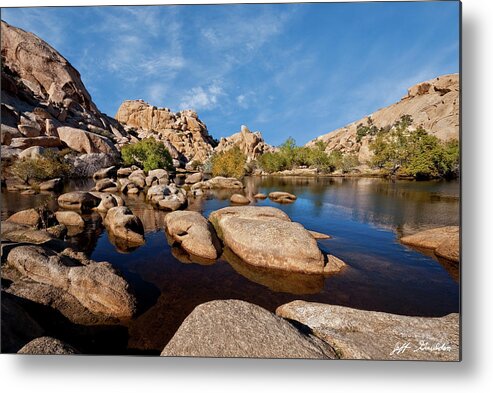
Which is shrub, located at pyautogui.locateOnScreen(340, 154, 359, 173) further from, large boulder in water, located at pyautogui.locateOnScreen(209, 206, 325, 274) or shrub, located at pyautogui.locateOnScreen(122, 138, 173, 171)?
large boulder in water, located at pyautogui.locateOnScreen(209, 206, 325, 274)

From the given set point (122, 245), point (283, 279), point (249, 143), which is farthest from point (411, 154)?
point (249, 143)

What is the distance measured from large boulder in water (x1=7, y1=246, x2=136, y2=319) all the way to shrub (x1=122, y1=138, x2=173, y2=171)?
41.1 metres

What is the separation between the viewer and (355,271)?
22.3 ft

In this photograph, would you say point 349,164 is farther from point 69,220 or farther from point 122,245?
point 69,220

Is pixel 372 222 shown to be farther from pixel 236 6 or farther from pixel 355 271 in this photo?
pixel 236 6

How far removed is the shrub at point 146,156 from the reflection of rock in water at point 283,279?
4095 centimetres

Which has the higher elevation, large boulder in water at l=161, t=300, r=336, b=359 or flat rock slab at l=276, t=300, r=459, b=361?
large boulder in water at l=161, t=300, r=336, b=359

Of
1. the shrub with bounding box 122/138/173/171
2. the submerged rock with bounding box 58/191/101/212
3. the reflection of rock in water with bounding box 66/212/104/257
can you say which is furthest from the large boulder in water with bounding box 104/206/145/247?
the shrub with bounding box 122/138/173/171

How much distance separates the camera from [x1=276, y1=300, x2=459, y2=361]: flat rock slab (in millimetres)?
3369

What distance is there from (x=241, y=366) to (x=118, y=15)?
6618mm

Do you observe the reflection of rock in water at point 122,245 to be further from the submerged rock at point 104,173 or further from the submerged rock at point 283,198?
the submerged rock at point 104,173

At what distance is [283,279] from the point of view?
6.21 metres

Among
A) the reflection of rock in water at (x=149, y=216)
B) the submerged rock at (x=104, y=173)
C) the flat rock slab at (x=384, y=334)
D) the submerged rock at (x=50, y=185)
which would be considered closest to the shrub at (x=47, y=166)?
the submerged rock at (x=50, y=185)

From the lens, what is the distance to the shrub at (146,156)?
4338 cm
